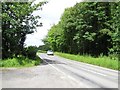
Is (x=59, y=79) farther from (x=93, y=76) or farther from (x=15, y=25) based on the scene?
(x=15, y=25)

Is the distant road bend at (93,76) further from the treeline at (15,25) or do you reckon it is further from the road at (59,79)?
Answer: the treeline at (15,25)

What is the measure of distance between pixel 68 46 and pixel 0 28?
146 feet

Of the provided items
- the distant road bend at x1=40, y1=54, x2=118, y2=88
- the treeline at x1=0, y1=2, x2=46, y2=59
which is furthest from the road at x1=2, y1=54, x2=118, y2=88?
the treeline at x1=0, y1=2, x2=46, y2=59

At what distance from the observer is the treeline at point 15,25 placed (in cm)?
4031

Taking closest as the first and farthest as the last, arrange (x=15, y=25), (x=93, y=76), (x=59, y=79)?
(x=59, y=79) < (x=93, y=76) < (x=15, y=25)

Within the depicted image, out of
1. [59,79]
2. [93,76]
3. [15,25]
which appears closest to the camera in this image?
[59,79]

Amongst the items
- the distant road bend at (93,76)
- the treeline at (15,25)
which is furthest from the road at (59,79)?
the treeline at (15,25)

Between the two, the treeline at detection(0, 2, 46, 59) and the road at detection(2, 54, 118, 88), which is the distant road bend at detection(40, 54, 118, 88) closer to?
the road at detection(2, 54, 118, 88)

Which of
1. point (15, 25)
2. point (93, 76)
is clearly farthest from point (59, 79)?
point (15, 25)

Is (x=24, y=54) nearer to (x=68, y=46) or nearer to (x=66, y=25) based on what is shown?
(x=66, y=25)

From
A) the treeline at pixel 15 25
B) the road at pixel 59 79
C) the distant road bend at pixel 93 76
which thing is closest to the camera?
the road at pixel 59 79

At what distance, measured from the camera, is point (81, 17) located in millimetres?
62969

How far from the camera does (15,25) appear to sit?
135ft

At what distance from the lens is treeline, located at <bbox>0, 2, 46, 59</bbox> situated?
132 feet
